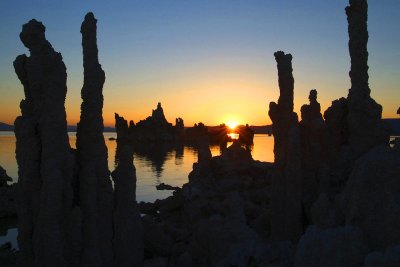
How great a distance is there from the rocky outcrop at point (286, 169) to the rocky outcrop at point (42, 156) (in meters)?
11.8

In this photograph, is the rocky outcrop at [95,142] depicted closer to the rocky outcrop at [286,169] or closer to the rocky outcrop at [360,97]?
the rocky outcrop at [286,169]

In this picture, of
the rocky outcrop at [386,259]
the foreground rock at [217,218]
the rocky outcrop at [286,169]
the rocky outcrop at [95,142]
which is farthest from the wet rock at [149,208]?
the rocky outcrop at [386,259]

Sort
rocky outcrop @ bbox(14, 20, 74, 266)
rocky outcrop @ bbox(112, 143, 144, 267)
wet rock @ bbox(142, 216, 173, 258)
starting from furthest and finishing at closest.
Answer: wet rock @ bbox(142, 216, 173, 258), rocky outcrop @ bbox(112, 143, 144, 267), rocky outcrop @ bbox(14, 20, 74, 266)

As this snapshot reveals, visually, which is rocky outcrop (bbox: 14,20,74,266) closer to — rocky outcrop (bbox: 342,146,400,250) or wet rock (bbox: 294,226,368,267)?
wet rock (bbox: 294,226,368,267)

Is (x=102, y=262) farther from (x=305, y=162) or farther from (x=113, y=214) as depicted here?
(x=305, y=162)

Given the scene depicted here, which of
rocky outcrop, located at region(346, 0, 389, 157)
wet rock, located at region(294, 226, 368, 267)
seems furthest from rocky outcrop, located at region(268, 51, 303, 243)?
wet rock, located at region(294, 226, 368, 267)

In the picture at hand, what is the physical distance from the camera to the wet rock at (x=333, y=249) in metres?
10.9

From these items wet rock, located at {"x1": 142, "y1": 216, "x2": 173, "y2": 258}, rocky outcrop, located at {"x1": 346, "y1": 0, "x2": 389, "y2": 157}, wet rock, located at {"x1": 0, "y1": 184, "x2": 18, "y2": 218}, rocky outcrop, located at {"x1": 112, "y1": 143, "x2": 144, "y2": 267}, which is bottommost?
wet rock, located at {"x1": 0, "y1": 184, "x2": 18, "y2": 218}

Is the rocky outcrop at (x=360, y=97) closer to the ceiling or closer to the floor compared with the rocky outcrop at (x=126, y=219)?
closer to the ceiling

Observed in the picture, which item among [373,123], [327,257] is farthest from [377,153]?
[373,123]

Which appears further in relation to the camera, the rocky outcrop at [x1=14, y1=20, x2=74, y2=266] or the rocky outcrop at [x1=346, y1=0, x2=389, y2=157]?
the rocky outcrop at [x1=346, y1=0, x2=389, y2=157]

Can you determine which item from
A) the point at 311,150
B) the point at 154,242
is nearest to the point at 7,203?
the point at 154,242

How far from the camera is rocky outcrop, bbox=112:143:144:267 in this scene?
61.6 ft

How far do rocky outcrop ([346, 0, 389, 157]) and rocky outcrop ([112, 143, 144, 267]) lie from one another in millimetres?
12791
